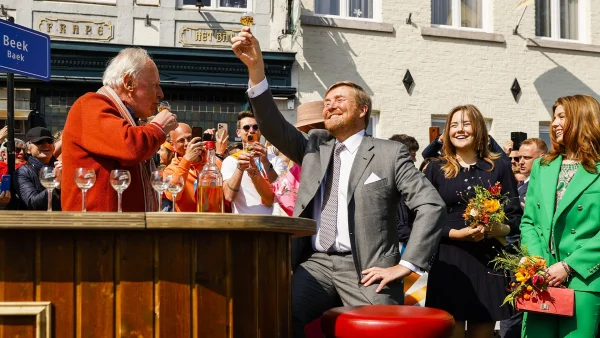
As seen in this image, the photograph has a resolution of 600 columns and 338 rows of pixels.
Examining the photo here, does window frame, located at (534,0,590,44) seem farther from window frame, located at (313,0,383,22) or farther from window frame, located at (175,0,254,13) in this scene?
window frame, located at (175,0,254,13)

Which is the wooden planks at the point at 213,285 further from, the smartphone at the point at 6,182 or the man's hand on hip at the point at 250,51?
the smartphone at the point at 6,182

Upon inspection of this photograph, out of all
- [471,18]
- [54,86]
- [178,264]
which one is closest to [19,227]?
[178,264]

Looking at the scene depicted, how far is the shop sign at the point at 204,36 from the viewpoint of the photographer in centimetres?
1439

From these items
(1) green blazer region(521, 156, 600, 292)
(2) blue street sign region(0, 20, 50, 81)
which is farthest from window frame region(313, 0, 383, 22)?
(1) green blazer region(521, 156, 600, 292)

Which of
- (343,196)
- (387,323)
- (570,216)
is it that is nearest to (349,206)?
(343,196)

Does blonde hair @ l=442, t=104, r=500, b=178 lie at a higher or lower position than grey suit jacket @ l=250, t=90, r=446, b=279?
higher

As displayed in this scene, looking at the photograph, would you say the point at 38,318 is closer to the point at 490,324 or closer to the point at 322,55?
the point at 490,324

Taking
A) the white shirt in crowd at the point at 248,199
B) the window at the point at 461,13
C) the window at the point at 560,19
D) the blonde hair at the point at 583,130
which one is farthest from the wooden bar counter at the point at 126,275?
the window at the point at 560,19

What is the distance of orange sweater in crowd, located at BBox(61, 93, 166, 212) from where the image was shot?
412cm

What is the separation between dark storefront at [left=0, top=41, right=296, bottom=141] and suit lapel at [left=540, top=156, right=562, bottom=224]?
9591mm

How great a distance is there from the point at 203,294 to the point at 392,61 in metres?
12.3

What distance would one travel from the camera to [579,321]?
15.1 ft

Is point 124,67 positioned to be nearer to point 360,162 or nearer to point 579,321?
point 360,162

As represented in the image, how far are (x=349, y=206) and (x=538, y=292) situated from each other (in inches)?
46.8
